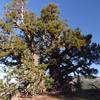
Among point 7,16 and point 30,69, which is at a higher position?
point 7,16

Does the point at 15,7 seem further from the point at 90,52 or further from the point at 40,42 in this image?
the point at 90,52

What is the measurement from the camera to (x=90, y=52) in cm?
4538

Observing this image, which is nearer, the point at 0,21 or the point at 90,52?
the point at 0,21

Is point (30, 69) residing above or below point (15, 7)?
below

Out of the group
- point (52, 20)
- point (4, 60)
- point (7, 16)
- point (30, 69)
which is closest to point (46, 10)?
point (52, 20)

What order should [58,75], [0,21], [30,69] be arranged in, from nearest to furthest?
[30,69]
[0,21]
[58,75]

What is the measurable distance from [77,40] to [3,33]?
8448 millimetres

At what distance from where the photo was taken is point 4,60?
137 feet

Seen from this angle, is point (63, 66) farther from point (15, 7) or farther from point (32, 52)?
point (15, 7)

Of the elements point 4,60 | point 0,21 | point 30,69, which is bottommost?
point 30,69

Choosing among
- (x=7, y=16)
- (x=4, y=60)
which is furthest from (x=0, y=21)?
(x=4, y=60)

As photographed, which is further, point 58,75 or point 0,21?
point 58,75

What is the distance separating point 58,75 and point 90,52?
5.06m

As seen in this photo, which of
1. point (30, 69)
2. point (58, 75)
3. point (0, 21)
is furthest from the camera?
point (58, 75)
